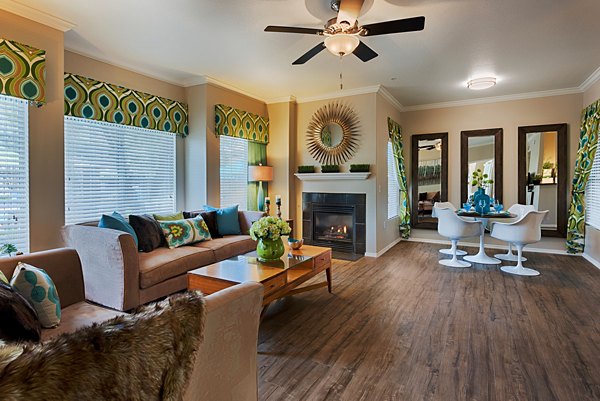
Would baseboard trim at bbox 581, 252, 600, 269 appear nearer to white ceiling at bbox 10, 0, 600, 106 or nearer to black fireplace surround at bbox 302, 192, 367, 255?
white ceiling at bbox 10, 0, 600, 106

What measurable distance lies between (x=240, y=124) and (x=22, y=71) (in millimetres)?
2923

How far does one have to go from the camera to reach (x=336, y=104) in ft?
18.5

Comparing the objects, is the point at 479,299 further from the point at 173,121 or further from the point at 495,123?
the point at 173,121

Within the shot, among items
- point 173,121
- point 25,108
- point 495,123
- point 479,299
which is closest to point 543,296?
point 479,299

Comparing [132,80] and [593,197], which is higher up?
[132,80]

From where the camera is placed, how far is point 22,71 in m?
2.90

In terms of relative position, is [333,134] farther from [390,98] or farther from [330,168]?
[390,98]

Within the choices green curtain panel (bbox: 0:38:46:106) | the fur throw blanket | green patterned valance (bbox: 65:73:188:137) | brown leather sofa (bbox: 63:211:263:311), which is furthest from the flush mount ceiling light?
green curtain panel (bbox: 0:38:46:106)

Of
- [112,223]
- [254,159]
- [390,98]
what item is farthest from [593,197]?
[112,223]

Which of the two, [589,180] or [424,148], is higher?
[424,148]

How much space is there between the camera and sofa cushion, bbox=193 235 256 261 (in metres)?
3.78

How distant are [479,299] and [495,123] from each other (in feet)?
12.8

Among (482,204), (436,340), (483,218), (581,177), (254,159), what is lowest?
(436,340)

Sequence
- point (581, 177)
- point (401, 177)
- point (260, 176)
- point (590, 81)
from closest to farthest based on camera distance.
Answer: point (590, 81) < point (581, 177) < point (260, 176) < point (401, 177)
